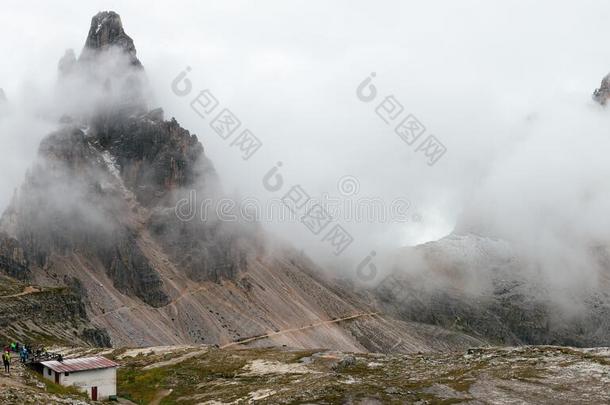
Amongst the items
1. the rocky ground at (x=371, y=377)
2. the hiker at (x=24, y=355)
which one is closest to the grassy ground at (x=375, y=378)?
Result: the rocky ground at (x=371, y=377)

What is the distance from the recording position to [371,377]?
9006 cm

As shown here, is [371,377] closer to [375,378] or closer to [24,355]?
[375,378]

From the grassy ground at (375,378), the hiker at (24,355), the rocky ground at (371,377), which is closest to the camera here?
the rocky ground at (371,377)

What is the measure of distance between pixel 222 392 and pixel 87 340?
79.4 meters

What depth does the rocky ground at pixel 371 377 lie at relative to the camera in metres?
76.7

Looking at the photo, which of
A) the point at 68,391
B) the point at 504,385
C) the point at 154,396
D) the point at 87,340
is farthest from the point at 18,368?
the point at 87,340

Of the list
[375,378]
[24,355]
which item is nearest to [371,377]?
[375,378]

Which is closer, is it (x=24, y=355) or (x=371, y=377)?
(x=24, y=355)

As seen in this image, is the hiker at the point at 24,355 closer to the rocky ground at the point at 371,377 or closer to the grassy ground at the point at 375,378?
the rocky ground at the point at 371,377

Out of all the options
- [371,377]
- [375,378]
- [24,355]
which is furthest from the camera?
[371,377]

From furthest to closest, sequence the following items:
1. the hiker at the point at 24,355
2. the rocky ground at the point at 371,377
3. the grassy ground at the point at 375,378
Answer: the hiker at the point at 24,355 < the grassy ground at the point at 375,378 < the rocky ground at the point at 371,377

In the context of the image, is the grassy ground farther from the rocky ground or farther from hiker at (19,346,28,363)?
hiker at (19,346,28,363)

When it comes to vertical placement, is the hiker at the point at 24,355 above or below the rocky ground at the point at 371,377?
above

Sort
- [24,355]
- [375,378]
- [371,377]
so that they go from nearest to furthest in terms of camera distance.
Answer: [24,355], [375,378], [371,377]
